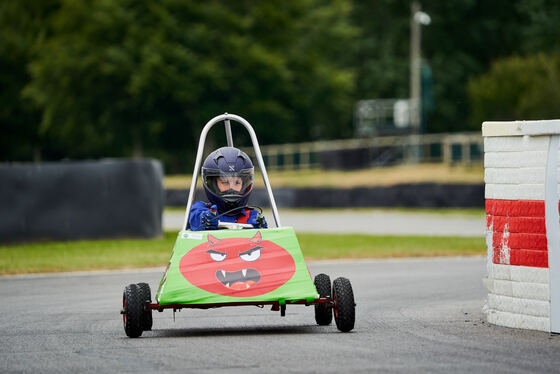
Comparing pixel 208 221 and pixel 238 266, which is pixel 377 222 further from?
pixel 238 266

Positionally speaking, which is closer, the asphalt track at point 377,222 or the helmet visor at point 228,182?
the helmet visor at point 228,182

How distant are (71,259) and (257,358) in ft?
35.5

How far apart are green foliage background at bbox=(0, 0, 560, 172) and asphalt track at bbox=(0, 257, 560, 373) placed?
1322 inches

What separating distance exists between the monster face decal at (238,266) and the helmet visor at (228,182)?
46 centimetres

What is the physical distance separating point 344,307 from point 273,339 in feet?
2.07

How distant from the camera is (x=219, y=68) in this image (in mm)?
56156

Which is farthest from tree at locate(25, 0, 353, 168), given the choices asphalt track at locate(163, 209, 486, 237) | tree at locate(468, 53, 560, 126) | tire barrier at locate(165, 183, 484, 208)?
asphalt track at locate(163, 209, 486, 237)

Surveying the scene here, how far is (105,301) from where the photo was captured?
12234 mm

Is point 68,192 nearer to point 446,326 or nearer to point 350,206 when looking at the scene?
point 446,326

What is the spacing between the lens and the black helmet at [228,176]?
946 cm

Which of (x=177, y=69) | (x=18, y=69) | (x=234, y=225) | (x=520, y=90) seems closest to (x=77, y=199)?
(x=234, y=225)

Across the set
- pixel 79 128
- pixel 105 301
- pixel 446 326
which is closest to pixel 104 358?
pixel 446 326

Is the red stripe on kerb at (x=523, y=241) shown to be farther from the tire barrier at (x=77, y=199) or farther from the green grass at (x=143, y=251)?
the tire barrier at (x=77, y=199)

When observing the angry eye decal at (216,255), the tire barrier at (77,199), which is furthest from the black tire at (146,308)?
the tire barrier at (77,199)
